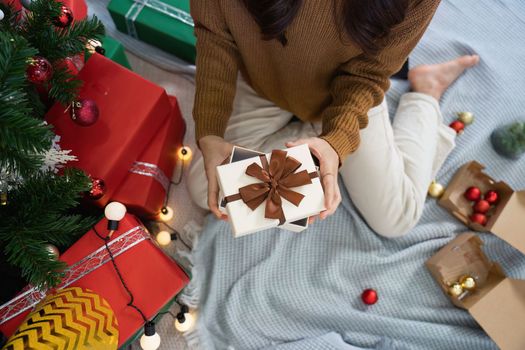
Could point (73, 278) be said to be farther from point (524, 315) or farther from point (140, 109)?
point (524, 315)

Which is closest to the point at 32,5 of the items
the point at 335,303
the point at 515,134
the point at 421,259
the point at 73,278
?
the point at 73,278

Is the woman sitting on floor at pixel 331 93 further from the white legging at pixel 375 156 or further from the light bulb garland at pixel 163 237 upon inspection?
the light bulb garland at pixel 163 237

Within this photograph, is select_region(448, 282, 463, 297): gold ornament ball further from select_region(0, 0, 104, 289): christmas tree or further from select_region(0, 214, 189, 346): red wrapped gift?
select_region(0, 0, 104, 289): christmas tree

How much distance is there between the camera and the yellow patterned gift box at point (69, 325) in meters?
0.70

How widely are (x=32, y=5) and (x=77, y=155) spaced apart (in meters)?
0.32

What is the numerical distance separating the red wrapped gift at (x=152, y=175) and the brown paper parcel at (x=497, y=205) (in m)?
0.79

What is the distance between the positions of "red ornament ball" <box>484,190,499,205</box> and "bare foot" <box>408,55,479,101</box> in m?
0.32

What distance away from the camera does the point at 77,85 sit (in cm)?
79

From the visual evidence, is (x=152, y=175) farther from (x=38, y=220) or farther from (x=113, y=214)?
(x=38, y=220)

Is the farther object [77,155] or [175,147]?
[175,147]

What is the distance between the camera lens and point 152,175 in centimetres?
105

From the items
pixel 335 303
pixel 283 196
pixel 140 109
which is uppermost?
pixel 283 196

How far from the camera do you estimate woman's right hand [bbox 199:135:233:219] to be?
77 centimetres

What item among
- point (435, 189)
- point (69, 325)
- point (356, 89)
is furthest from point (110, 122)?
point (435, 189)
